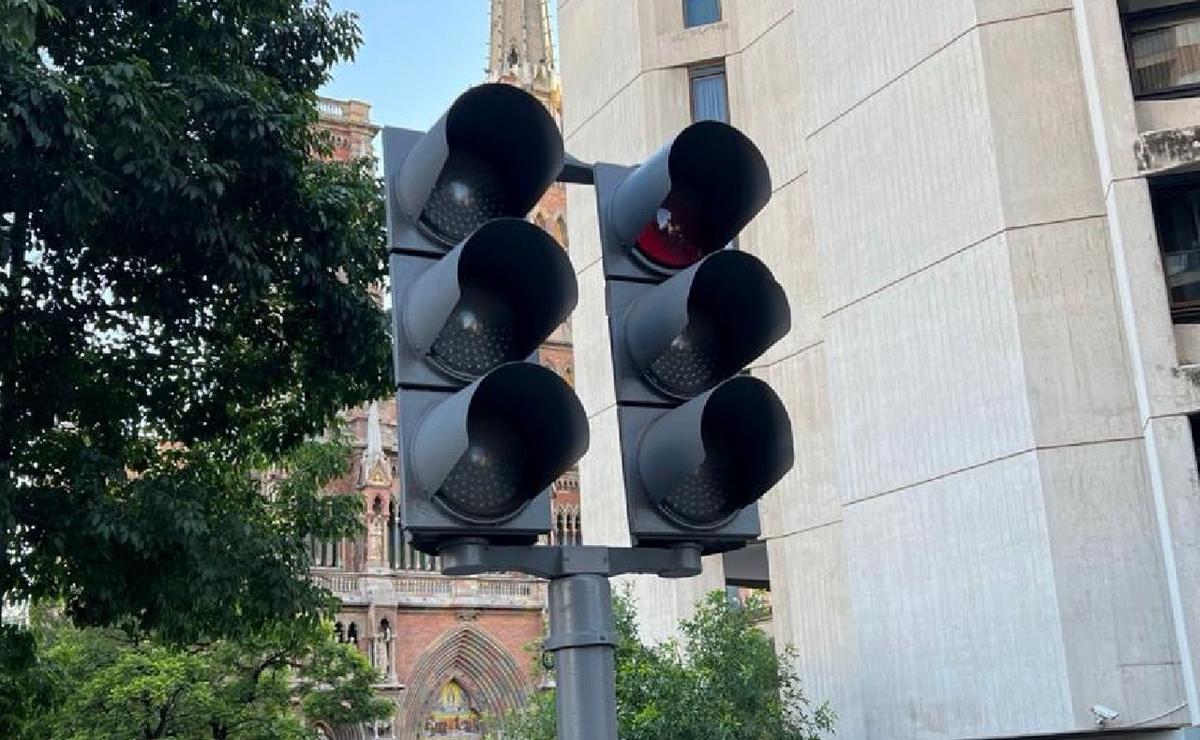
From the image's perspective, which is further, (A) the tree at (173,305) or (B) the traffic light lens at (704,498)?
(A) the tree at (173,305)

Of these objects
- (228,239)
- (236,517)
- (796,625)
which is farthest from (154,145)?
(796,625)

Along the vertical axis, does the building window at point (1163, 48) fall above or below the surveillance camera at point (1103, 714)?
above

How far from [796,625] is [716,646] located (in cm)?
325

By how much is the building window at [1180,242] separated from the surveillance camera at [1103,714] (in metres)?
4.30

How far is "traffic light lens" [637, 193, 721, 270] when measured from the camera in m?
3.39

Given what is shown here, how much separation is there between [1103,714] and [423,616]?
123 feet

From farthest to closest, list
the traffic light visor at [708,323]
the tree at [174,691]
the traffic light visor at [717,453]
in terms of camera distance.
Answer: the tree at [174,691], the traffic light visor at [708,323], the traffic light visor at [717,453]

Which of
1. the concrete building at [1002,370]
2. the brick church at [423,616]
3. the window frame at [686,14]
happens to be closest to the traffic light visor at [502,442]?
the concrete building at [1002,370]

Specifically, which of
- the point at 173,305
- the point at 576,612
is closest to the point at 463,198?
the point at 576,612

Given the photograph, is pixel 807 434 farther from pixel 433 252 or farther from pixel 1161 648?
pixel 433 252

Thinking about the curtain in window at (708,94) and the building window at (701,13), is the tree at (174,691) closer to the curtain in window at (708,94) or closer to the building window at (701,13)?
the curtain in window at (708,94)

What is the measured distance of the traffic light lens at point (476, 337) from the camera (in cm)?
301

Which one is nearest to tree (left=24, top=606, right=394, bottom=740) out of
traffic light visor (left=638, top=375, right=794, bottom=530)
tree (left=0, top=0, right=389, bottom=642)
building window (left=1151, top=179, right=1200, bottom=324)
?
tree (left=0, top=0, right=389, bottom=642)

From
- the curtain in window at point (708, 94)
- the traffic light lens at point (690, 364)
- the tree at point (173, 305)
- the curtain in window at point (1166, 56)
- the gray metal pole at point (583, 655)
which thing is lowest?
the gray metal pole at point (583, 655)
